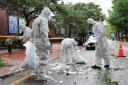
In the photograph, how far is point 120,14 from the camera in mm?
74812

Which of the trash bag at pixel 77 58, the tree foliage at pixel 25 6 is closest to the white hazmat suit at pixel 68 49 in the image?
the trash bag at pixel 77 58

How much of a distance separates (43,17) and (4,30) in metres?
31.9

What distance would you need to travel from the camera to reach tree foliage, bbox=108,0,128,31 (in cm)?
7239

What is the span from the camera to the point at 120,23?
7594cm

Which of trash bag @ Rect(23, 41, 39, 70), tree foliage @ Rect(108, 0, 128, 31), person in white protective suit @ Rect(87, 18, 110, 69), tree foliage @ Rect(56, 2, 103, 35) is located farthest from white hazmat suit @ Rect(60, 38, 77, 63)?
tree foliage @ Rect(108, 0, 128, 31)

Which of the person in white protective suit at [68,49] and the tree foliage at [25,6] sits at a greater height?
the tree foliage at [25,6]

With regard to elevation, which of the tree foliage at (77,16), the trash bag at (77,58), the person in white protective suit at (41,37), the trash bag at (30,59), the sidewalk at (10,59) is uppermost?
the tree foliage at (77,16)

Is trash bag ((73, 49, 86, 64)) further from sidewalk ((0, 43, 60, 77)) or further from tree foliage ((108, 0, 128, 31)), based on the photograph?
tree foliage ((108, 0, 128, 31))

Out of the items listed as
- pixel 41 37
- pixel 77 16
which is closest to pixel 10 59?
pixel 41 37

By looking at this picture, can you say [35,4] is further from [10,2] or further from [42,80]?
[42,80]

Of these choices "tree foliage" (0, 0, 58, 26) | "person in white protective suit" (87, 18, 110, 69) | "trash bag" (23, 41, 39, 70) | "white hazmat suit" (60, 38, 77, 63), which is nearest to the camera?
"trash bag" (23, 41, 39, 70)

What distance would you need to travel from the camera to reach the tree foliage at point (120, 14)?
237 ft

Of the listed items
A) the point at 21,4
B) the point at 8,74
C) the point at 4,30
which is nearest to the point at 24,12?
the point at 21,4

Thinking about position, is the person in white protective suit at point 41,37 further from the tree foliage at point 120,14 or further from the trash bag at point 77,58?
the tree foliage at point 120,14
